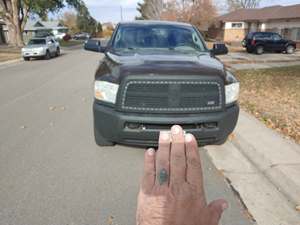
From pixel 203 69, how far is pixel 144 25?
2.52 meters

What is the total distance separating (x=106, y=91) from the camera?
3.69m

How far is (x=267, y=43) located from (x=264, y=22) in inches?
714

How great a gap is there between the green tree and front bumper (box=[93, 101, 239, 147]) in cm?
3294

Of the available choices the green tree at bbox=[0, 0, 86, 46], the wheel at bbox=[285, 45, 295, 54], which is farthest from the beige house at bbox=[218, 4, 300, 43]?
the green tree at bbox=[0, 0, 86, 46]

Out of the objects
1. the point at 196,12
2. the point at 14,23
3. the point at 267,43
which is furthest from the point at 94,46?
the point at 196,12

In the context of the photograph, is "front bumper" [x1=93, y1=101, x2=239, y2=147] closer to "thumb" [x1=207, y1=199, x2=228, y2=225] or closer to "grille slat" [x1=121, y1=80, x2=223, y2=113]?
"grille slat" [x1=121, y1=80, x2=223, y2=113]

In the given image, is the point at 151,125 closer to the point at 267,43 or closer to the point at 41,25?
the point at 267,43

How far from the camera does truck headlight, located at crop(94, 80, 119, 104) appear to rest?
3.62m

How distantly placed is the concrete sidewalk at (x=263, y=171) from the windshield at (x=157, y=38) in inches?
69.7

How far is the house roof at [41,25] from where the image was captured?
7819cm

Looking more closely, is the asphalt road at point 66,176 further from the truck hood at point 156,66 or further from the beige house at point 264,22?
the beige house at point 264,22

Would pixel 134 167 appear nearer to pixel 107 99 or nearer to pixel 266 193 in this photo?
pixel 107 99

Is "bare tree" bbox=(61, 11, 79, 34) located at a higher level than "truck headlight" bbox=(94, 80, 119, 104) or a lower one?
higher

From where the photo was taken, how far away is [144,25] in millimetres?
5758
